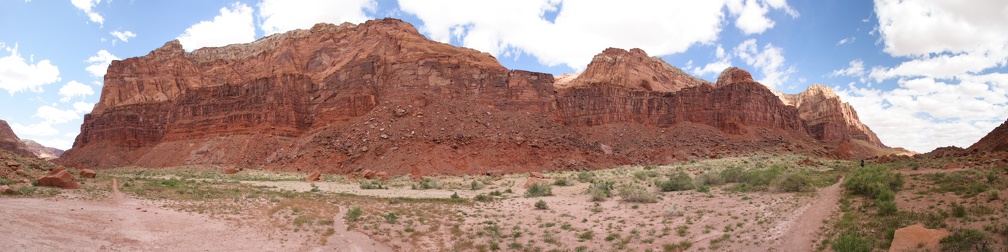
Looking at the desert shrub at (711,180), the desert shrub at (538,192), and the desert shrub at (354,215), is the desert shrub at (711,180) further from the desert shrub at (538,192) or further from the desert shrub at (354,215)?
the desert shrub at (354,215)

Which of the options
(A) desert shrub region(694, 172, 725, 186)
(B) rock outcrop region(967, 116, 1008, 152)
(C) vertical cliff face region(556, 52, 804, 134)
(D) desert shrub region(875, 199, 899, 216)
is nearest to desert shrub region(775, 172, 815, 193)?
(A) desert shrub region(694, 172, 725, 186)

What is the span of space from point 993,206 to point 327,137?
54.6 m

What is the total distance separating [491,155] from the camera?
172 feet

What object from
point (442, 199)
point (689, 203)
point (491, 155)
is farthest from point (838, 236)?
point (491, 155)

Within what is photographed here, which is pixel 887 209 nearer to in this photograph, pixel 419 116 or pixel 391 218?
pixel 391 218

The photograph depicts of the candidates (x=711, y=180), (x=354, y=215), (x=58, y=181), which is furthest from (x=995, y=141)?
(x=58, y=181)

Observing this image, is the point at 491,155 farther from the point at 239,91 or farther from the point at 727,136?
the point at 239,91

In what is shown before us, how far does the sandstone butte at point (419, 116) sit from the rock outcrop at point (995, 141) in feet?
92.8

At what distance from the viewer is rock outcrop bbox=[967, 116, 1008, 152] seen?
90.4 feet

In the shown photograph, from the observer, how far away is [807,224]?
44.4ft

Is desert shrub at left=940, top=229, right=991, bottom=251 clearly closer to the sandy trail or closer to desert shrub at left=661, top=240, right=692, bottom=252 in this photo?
desert shrub at left=661, top=240, right=692, bottom=252

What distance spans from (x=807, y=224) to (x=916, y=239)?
3342 mm

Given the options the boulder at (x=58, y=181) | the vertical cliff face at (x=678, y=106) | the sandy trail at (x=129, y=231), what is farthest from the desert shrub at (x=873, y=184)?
the vertical cliff face at (x=678, y=106)

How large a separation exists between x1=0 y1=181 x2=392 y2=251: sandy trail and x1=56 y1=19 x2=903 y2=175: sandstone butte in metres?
32.1
